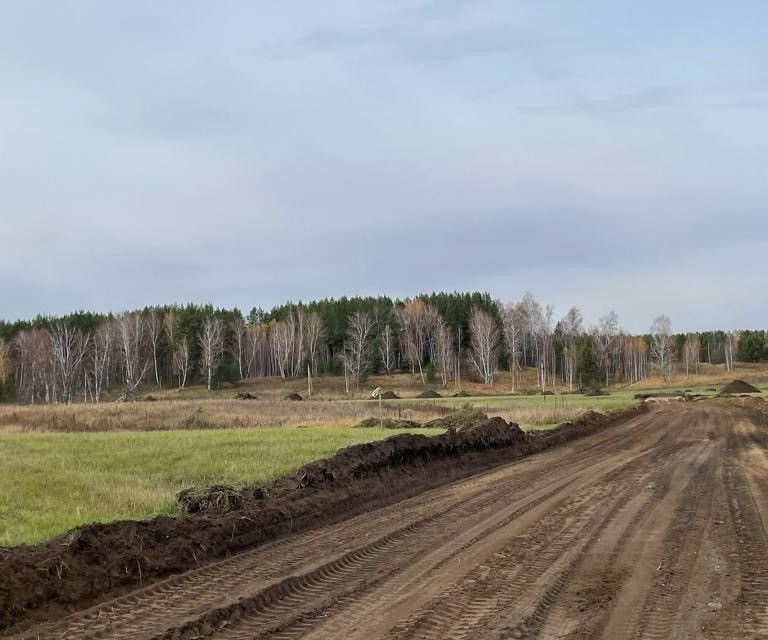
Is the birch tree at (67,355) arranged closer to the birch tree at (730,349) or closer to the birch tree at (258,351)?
the birch tree at (258,351)

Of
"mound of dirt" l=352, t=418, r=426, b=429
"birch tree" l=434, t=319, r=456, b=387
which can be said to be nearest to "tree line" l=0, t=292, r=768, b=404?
"birch tree" l=434, t=319, r=456, b=387

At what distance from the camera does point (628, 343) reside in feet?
472

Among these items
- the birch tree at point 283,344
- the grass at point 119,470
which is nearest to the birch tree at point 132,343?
the birch tree at point 283,344

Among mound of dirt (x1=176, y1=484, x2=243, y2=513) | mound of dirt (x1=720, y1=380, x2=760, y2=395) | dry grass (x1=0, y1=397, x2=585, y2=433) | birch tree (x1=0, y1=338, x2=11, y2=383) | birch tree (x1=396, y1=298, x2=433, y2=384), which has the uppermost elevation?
birch tree (x1=396, y1=298, x2=433, y2=384)

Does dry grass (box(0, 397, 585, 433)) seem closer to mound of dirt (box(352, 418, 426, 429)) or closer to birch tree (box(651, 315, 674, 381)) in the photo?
mound of dirt (box(352, 418, 426, 429))

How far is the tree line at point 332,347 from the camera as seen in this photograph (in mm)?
108625

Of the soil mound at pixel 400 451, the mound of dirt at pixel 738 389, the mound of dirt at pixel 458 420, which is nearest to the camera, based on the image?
the soil mound at pixel 400 451

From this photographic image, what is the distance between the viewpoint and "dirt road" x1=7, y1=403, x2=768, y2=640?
20.5 ft

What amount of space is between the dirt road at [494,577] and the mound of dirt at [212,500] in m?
1.70

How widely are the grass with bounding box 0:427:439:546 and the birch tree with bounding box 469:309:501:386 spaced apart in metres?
84.2

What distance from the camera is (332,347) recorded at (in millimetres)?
132625

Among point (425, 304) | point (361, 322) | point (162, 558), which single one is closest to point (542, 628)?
point (162, 558)

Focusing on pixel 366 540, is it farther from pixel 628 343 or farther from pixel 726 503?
pixel 628 343

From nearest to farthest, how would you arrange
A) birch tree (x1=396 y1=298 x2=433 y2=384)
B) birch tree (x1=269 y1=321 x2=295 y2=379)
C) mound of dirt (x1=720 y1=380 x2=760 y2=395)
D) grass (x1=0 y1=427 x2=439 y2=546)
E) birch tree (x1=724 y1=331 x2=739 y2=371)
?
grass (x1=0 y1=427 x2=439 y2=546)
mound of dirt (x1=720 y1=380 x2=760 y2=395)
birch tree (x1=396 y1=298 x2=433 y2=384)
birch tree (x1=269 y1=321 x2=295 y2=379)
birch tree (x1=724 y1=331 x2=739 y2=371)
